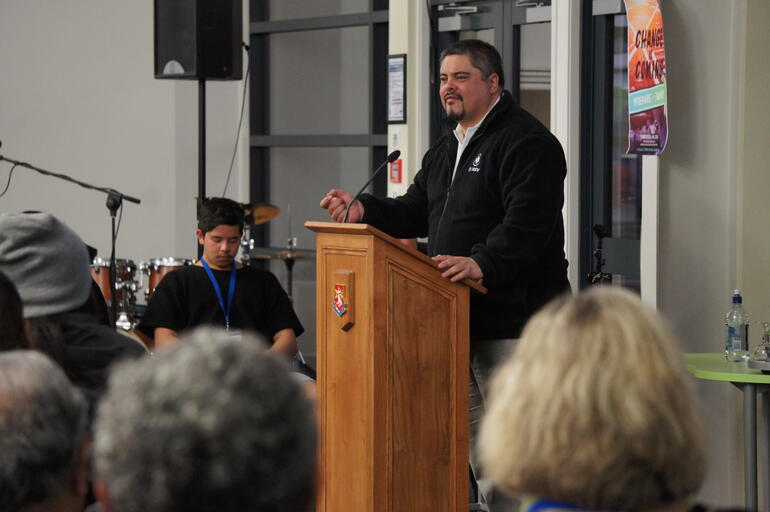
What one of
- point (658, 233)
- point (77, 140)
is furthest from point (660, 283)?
point (77, 140)

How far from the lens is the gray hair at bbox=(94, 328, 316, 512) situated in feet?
3.49

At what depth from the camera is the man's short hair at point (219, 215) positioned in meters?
4.90

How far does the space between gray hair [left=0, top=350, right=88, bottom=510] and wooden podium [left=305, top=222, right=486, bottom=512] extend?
6.88ft

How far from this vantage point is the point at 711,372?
3.99m

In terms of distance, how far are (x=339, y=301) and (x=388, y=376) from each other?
0.26 metres

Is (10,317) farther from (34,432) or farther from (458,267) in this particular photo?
(458,267)

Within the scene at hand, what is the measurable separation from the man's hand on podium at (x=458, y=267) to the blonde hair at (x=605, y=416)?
2.27 m

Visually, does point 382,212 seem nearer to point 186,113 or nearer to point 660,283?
point 660,283

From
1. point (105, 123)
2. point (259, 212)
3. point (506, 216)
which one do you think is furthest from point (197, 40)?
point (506, 216)

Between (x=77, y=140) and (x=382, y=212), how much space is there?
5.19m

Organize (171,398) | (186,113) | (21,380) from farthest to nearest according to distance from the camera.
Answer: (186,113)
(21,380)
(171,398)

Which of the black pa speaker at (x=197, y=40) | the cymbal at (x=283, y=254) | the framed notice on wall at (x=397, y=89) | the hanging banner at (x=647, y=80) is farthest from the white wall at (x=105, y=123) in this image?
the hanging banner at (x=647, y=80)

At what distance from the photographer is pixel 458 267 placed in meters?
3.57

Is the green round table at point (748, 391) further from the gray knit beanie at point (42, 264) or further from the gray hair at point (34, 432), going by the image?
the gray hair at point (34, 432)
